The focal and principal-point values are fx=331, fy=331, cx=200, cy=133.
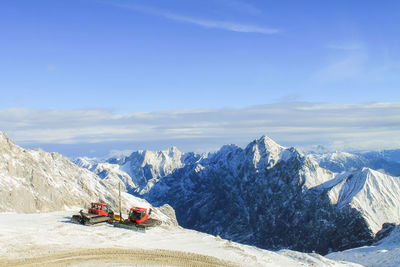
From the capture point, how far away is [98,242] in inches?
1620

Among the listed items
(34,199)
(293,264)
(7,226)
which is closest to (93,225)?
(7,226)

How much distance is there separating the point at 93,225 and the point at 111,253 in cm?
1141

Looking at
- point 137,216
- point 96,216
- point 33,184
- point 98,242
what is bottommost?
point 33,184

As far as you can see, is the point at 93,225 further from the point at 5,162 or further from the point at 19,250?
the point at 5,162

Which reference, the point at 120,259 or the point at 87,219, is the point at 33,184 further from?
the point at 120,259

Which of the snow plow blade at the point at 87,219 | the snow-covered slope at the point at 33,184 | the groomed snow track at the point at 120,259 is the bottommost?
the snow-covered slope at the point at 33,184

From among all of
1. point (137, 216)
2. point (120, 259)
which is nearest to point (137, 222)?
point (137, 216)

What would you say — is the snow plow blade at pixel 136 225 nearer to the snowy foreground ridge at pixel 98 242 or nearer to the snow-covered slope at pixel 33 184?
the snowy foreground ridge at pixel 98 242

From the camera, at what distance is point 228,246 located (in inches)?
1756

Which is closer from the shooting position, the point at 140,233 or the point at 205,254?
the point at 205,254

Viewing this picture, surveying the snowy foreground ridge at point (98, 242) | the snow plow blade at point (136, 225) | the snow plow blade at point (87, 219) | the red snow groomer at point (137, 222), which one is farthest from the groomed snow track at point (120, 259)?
the snow plow blade at point (87, 219)

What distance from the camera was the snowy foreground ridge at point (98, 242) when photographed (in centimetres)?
3675

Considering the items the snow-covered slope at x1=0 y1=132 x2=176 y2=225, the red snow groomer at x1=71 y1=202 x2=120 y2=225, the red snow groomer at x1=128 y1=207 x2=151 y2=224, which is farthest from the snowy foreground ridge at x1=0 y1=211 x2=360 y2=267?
the snow-covered slope at x1=0 y1=132 x2=176 y2=225

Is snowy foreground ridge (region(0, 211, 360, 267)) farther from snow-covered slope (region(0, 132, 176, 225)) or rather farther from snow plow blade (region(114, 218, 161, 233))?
snow-covered slope (region(0, 132, 176, 225))
